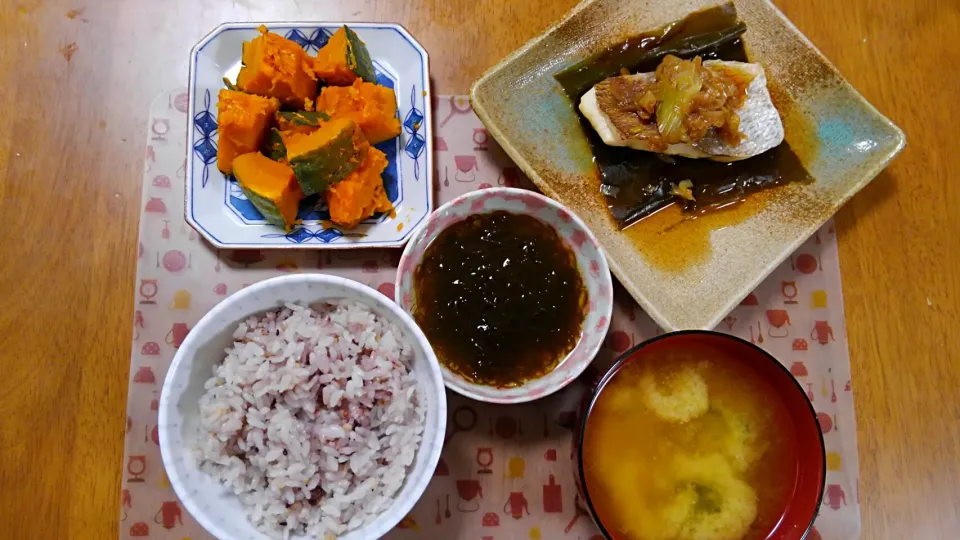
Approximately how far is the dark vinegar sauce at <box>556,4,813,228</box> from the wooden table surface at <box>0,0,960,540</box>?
0.78ft

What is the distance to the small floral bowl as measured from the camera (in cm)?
149

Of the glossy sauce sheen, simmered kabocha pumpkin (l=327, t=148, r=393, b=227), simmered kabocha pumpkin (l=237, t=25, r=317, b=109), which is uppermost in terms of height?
simmered kabocha pumpkin (l=237, t=25, r=317, b=109)

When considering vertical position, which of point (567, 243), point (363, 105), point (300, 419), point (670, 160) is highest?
point (363, 105)

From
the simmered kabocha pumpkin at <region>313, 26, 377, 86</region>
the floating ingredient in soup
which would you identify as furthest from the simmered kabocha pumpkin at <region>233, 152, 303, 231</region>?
the floating ingredient in soup

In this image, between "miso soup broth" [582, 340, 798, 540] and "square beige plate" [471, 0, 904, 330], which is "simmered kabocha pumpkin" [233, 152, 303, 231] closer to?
"square beige plate" [471, 0, 904, 330]

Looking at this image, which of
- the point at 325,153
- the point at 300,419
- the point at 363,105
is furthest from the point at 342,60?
the point at 300,419

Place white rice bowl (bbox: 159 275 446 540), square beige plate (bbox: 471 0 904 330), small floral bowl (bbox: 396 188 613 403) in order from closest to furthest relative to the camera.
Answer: white rice bowl (bbox: 159 275 446 540) < small floral bowl (bbox: 396 188 613 403) < square beige plate (bbox: 471 0 904 330)

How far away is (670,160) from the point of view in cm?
176

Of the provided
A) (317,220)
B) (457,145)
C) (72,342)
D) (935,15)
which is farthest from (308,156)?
(935,15)

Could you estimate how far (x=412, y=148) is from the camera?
166cm

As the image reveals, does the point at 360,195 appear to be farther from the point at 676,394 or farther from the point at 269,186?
the point at 676,394

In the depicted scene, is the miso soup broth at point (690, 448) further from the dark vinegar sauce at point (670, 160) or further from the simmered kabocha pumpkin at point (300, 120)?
the simmered kabocha pumpkin at point (300, 120)

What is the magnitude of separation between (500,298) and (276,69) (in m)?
0.79

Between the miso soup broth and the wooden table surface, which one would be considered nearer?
the miso soup broth
